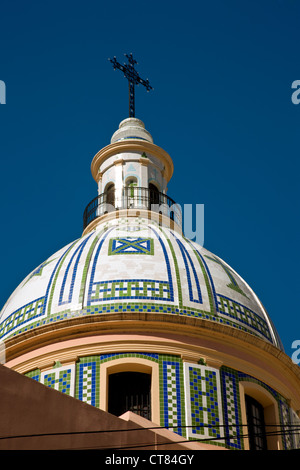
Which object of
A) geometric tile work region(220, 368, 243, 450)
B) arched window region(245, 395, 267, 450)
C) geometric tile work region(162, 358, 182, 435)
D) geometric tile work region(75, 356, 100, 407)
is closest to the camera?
geometric tile work region(162, 358, 182, 435)

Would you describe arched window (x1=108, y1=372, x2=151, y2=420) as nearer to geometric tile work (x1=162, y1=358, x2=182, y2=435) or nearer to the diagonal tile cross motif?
geometric tile work (x1=162, y1=358, x2=182, y2=435)

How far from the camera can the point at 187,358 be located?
2019 cm

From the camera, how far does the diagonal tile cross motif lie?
22769mm

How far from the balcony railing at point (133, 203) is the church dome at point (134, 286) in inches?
102

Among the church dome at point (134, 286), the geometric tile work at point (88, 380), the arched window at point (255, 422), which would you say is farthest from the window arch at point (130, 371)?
the arched window at point (255, 422)

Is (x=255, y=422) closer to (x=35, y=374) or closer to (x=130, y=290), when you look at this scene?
(x=130, y=290)

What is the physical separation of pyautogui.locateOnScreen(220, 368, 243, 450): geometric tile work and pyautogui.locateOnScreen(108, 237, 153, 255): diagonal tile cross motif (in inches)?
159

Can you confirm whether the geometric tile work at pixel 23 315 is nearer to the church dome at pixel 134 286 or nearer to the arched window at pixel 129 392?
the church dome at pixel 134 286

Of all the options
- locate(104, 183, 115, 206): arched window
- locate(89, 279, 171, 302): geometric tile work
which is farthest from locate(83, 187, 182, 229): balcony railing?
locate(89, 279, 171, 302): geometric tile work

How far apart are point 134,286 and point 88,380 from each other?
2.83 m

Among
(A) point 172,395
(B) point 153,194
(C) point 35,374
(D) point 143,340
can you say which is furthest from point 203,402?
(B) point 153,194

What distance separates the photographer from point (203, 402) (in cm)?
1953
